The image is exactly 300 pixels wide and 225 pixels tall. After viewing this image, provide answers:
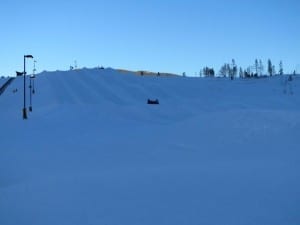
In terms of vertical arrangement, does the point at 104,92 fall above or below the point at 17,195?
above

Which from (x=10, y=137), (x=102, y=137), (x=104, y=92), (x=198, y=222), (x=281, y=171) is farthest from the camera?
(x=104, y=92)

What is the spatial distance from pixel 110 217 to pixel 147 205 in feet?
2.26

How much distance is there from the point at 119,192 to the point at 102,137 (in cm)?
690

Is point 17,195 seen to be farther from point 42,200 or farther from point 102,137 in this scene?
point 102,137

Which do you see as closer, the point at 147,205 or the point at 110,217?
the point at 110,217

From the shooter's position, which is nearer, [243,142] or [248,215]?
[248,215]

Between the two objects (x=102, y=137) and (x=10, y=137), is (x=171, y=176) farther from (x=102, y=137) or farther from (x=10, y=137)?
(x=10, y=137)

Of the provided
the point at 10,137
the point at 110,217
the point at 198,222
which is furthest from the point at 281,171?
the point at 10,137

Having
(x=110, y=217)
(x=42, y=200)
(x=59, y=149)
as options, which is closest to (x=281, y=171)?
(x=110, y=217)

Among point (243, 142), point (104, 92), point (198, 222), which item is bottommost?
point (198, 222)

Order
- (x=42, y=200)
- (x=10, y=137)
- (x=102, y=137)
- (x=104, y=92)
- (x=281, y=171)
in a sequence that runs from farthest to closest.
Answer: (x=104, y=92), (x=10, y=137), (x=102, y=137), (x=281, y=171), (x=42, y=200)

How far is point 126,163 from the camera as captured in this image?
396 inches

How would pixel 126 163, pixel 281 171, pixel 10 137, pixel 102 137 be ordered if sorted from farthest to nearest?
pixel 10 137 < pixel 102 137 < pixel 126 163 < pixel 281 171

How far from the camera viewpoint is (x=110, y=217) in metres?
6.21
